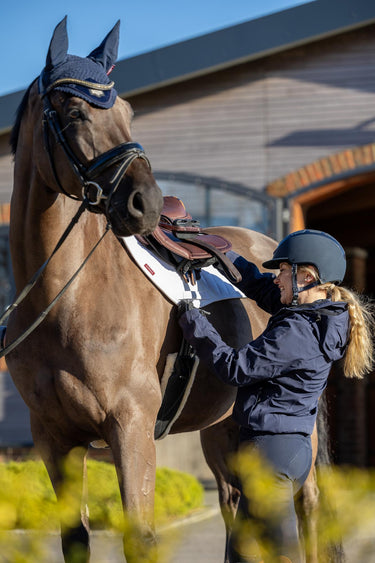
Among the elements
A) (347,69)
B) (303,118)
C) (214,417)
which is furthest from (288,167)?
(214,417)

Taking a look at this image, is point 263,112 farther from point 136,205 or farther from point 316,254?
point 136,205

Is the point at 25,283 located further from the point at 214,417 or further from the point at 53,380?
the point at 214,417

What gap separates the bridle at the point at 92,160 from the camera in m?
2.70

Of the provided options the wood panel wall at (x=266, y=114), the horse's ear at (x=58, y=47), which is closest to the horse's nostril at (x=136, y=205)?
the horse's ear at (x=58, y=47)

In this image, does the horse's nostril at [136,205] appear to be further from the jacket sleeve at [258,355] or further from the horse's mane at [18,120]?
the horse's mane at [18,120]

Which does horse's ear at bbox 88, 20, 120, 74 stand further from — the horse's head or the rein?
the rein

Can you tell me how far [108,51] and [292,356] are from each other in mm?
1436

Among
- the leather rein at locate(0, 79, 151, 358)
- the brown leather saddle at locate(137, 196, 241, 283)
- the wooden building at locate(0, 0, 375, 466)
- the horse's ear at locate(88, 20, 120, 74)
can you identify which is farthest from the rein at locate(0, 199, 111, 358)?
the wooden building at locate(0, 0, 375, 466)

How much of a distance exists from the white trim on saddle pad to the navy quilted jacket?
186 millimetres

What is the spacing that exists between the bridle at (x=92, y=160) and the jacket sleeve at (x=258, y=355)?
0.72 m

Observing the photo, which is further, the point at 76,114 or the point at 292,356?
the point at 292,356

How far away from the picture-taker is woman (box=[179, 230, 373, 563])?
2.97m

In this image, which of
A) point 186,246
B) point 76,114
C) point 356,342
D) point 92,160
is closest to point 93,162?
point 92,160

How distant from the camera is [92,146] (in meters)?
2.80
